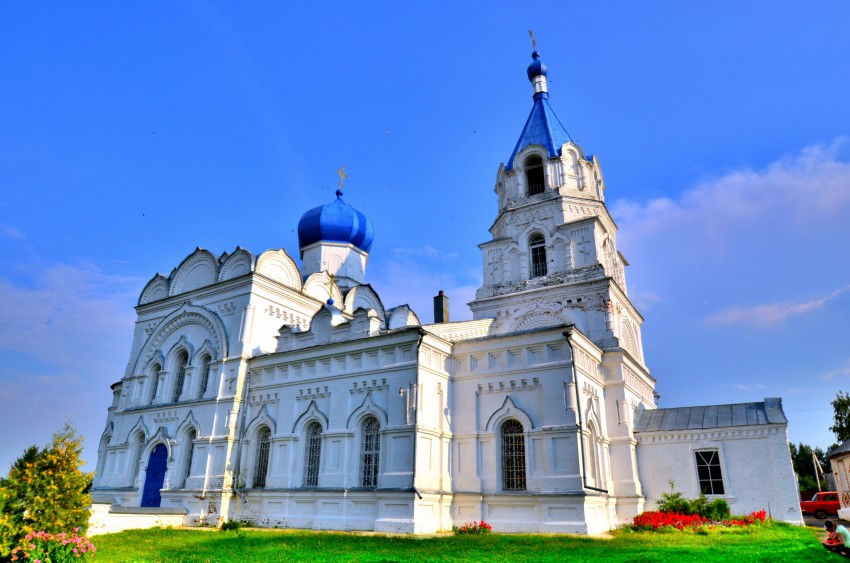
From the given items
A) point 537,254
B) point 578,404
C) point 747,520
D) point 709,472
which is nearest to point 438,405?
point 578,404

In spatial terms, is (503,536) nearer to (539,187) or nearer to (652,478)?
(652,478)

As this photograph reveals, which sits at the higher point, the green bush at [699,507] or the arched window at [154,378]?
the arched window at [154,378]

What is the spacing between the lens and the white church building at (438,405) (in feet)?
46.2

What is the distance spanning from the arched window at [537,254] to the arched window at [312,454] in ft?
28.1

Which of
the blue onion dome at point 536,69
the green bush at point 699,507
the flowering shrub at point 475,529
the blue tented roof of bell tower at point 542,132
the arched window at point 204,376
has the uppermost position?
the blue onion dome at point 536,69

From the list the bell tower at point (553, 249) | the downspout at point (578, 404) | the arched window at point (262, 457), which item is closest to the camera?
the downspout at point (578, 404)

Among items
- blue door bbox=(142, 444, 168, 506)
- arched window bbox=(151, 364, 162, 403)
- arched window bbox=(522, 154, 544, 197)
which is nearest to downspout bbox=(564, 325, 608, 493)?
arched window bbox=(522, 154, 544, 197)

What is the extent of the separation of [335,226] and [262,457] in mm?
10046

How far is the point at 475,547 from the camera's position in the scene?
10.8 meters

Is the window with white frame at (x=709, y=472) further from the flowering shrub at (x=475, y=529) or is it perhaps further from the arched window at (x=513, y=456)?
the flowering shrub at (x=475, y=529)

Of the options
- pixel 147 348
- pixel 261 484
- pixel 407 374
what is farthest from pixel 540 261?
pixel 147 348

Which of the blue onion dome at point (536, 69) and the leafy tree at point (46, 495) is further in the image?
the blue onion dome at point (536, 69)

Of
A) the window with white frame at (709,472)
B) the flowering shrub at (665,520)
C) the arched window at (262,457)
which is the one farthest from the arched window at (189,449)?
the window with white frame at (709,472)

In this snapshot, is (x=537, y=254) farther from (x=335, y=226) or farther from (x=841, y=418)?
(x=841, y=418)
